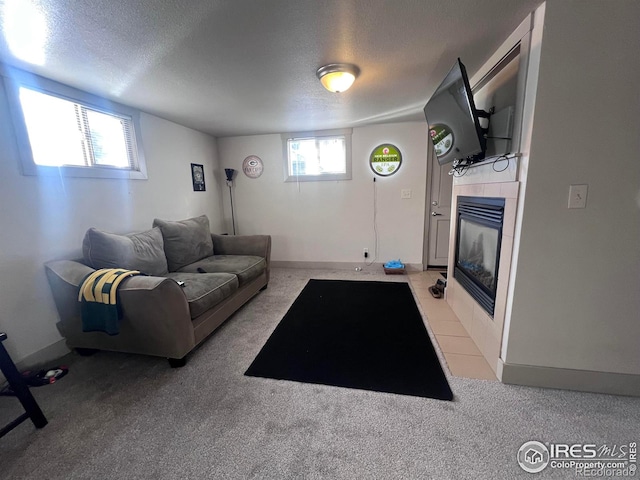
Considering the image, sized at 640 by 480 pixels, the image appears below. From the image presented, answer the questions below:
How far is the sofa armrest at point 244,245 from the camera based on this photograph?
3.24 meters

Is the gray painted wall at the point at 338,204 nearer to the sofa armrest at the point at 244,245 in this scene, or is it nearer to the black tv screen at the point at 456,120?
the sofa armrest at the point at 244,245

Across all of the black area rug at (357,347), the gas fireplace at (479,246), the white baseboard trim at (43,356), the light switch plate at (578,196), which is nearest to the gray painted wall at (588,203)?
the light switch plate at (578,196)

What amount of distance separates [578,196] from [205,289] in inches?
100

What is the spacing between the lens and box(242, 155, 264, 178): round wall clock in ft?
13.5

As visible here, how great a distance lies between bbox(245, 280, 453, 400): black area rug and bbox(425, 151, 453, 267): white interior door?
1.20 m

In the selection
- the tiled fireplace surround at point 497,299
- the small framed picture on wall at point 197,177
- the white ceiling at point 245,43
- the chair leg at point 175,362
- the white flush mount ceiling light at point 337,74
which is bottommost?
the chair leg at point 175,362

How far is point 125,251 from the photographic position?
6.98 feet

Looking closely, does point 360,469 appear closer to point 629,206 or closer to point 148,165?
point 629,206

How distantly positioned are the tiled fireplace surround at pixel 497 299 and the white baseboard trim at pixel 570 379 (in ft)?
0.35

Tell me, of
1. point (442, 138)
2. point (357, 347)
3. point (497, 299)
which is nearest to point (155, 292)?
point (357, 347)

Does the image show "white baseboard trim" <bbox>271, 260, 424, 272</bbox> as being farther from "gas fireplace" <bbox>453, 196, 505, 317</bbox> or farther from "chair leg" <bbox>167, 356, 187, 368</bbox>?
"chair leg" <bbox>167, 356, 187, 368</bbox>

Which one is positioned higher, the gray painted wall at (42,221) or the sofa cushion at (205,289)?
the gray painted wall at (42,221)

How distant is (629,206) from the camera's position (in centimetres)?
133

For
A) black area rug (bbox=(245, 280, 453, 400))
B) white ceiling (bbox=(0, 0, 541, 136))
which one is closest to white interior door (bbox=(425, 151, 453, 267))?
black area rug (bbox=(245, 280, 453, 400))
